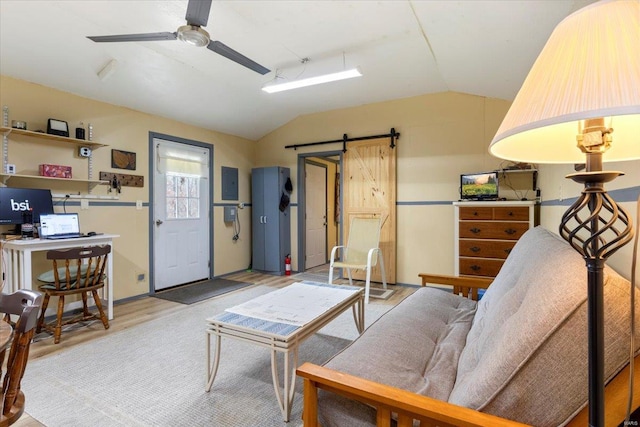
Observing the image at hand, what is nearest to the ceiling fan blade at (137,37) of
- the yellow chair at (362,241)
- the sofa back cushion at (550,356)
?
the sofa back cushion at (550,356)

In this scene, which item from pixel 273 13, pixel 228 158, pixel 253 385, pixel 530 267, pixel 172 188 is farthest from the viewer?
pixel 228 158

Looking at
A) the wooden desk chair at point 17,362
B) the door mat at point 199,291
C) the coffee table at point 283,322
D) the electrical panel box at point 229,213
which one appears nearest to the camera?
the wooden desk chair at point 17,362

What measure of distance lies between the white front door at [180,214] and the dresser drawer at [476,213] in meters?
3.68

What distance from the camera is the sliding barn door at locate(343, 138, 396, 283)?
4488 millimetres

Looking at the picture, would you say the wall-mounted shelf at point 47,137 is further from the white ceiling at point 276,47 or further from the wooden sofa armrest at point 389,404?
the wooden sofa armrest at point 389,404

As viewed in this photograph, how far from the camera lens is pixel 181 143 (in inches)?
175

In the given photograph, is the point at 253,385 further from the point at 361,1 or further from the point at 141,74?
the point at 141,74

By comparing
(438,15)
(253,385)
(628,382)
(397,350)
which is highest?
(438,15)

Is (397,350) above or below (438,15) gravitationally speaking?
below

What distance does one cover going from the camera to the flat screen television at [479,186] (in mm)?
3625

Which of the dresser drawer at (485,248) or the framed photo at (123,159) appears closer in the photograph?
the dresser drawer at (485,248)

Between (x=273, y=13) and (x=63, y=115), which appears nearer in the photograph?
(x=273, y=13)

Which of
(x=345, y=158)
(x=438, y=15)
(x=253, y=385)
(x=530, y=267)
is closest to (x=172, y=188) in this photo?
(x=345, y=158)

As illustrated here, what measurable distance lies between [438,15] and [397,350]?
2399 mm
